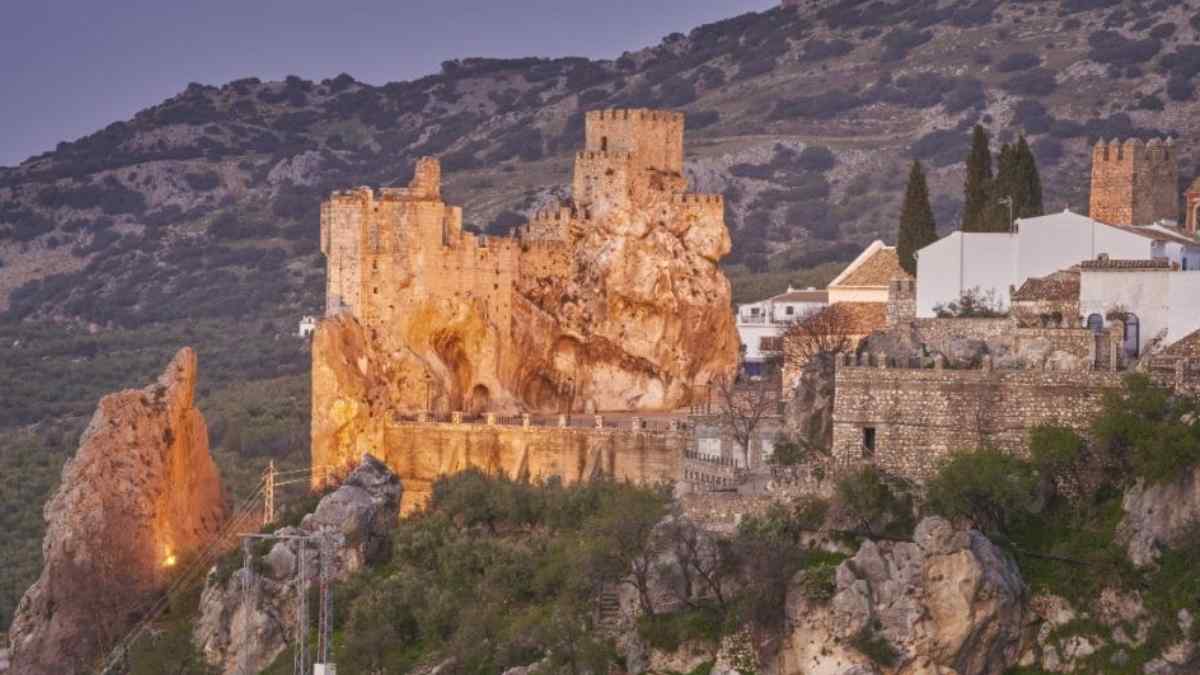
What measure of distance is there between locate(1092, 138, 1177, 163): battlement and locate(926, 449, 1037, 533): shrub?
17879mm

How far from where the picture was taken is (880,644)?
2219 inches

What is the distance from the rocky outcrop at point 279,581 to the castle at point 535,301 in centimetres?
775

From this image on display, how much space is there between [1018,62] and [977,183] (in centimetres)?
8033

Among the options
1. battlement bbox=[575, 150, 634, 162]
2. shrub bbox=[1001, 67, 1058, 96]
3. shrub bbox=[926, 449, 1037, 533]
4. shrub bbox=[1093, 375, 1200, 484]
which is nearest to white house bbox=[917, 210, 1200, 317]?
shrub bbox=[1093, 375, 1200, 484]

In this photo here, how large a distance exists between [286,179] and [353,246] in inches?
3680

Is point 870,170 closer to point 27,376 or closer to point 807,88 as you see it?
point 807,88

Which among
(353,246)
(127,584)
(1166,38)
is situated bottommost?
(127,584)

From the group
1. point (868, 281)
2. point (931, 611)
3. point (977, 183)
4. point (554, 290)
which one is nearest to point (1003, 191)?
point (977, 183)

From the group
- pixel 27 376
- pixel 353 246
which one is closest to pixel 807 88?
pixel 27 376

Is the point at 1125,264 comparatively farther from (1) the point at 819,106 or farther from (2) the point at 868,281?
(1) the point at 819,106

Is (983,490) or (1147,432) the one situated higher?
(1147,432)

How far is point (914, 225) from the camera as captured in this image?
7600 centimetres

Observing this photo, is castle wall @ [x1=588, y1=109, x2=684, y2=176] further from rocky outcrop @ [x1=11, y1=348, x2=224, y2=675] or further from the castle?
rocky outcrop @ [x1=11, y1=348, x2=224, y2=675]

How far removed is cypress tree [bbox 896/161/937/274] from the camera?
248 feet
